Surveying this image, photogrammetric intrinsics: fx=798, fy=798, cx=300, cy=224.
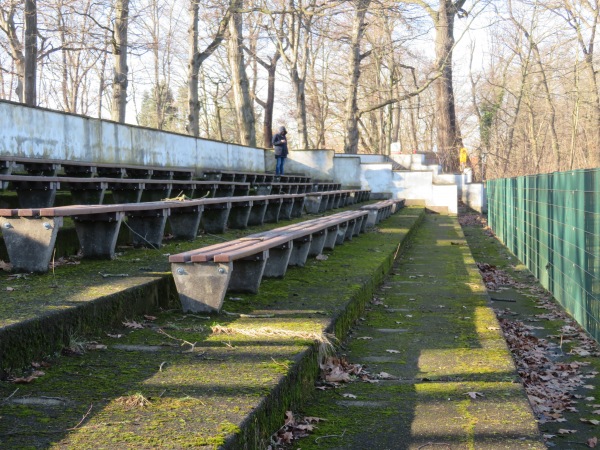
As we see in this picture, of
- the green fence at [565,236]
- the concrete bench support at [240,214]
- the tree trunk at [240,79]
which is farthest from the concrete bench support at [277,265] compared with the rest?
the tree trunk at [240,79]

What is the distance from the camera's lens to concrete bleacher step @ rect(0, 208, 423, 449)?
9.68ft

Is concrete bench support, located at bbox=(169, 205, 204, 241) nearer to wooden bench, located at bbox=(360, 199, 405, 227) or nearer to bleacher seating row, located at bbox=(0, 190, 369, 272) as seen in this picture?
bleacher seating row, located at bbox=(0, 190, 369, 272)

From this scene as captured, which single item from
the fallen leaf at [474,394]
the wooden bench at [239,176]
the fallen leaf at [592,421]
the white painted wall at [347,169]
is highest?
the white painted wall at [347,169]

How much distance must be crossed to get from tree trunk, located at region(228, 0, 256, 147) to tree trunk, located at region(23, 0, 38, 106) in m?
7.20

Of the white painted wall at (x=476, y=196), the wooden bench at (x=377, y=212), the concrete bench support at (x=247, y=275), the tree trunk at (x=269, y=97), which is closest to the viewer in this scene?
the concrete bench support at (x=247, y=275)

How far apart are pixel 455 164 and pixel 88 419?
32.7 metres

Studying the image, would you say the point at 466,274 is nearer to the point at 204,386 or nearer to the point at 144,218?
the point at 144,218

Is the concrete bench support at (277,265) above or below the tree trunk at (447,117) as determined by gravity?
below

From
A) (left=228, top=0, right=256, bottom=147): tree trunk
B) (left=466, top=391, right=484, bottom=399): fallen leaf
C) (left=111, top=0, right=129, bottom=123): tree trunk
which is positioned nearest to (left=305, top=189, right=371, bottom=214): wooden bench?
(left=228, top=0, right=256, bottom=147): tree trunk

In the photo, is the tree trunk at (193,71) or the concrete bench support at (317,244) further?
the tree trunk at (193,71)

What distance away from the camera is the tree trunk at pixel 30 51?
64.0 feet

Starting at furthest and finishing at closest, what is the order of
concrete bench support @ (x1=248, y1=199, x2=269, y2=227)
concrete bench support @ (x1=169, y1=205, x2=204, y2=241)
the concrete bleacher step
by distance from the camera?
concrete bench support @ (x1=248, y1=199, x2=269, y2=227) → concrete bench support @ (x1=169, y1=205, x2=204, y2=241) → the concrete bleacher step

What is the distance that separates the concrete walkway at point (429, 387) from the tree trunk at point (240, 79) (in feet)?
64.7

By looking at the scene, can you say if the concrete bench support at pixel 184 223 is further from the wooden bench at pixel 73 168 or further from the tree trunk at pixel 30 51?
the tree trunk at pixel 30 51
